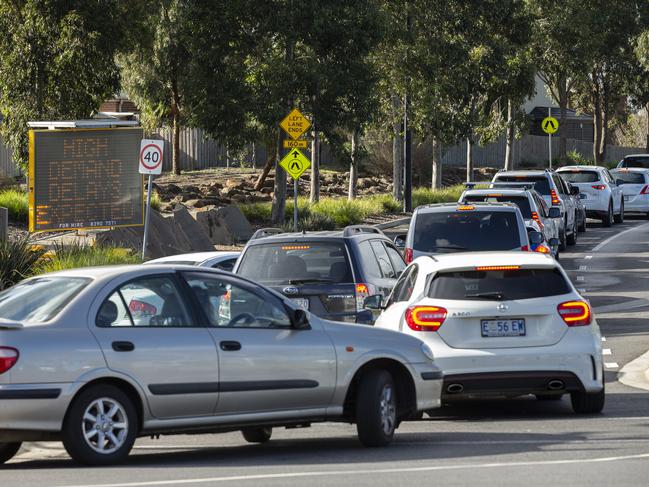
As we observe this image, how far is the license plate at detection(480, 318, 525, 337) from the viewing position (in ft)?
37.9

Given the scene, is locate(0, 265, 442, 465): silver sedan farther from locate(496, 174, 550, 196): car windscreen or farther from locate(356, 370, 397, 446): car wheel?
locate(496, 174, 550, 196): car windscreen

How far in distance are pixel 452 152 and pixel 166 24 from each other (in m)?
31.5

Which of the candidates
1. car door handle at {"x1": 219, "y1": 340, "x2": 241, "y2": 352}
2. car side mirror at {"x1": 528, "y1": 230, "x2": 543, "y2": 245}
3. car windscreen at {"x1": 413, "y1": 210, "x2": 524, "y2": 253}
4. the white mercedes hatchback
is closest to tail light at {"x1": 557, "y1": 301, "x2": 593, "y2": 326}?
the white mercedes hatchback

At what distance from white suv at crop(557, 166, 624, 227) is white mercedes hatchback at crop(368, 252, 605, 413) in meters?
27.7

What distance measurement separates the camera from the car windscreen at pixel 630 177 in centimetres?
4441

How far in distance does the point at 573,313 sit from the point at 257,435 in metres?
2.98

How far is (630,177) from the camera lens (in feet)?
146

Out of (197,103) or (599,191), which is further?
(599,191)

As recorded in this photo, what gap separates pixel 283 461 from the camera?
9766 millimetres

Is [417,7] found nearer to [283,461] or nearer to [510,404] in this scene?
[510,404]

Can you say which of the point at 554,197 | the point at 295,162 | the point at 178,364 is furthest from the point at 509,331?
the point at 554,197

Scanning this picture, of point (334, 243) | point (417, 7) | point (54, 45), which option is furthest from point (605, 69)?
point (334, 243)

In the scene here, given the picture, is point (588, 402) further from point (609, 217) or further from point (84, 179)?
point (609, 217)

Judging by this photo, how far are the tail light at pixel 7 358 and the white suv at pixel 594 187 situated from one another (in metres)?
31.4
